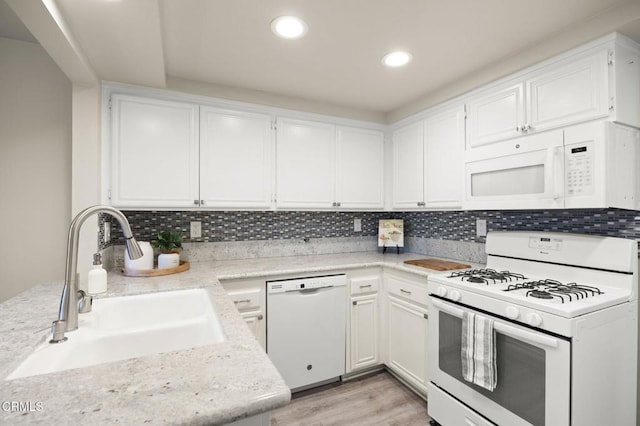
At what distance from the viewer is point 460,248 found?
2.60 meters

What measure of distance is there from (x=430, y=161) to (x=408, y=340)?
1.40m

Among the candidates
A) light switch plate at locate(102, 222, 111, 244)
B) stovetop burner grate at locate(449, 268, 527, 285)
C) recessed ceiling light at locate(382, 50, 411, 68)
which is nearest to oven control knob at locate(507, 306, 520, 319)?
stovetop burner grate at locate(449, 268, 527, 285)

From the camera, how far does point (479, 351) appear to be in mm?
1551

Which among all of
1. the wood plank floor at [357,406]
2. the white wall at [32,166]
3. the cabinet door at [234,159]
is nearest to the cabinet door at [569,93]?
the cabinet door at [234,159]

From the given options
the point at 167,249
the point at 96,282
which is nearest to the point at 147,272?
the point at 167,249

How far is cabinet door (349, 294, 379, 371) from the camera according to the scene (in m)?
2.43

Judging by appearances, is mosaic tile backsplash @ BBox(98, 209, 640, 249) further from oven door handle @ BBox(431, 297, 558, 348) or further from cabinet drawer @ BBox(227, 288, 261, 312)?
oven door handle @ BBox(431, 297, 558, 348)

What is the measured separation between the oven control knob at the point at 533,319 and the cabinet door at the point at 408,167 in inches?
53.3

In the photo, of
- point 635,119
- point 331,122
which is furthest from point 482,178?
point 331,122

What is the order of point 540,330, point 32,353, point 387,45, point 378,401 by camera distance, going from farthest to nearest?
point 378,401
point 387,45
point 540,330
point 32,353

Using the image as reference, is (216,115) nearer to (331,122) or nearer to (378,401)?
(331,122)

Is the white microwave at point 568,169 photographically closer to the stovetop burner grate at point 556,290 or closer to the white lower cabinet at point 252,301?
the stovetop burner grate at point 556,290

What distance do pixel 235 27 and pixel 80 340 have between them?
1.59 metres

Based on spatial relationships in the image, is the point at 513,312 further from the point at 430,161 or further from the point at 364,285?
the point at 430,161
